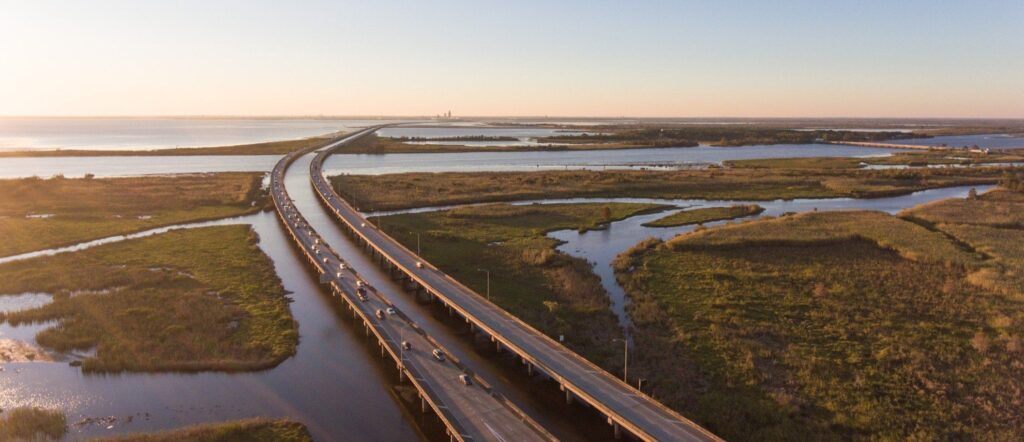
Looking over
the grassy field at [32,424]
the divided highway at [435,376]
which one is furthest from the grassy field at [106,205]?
the grassy field at [32,424]

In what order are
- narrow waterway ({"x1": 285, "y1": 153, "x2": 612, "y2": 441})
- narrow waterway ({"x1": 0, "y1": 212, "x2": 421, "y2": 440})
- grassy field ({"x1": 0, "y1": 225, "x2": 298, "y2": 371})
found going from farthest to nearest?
1. grassy field ({"x1": 0, "y1": 225, "x2": 298, "y2": 371})
2. narrow waterway ({"x1": 0, "y1": 212, "x2": 421, "y2": 440})
3. narrow waterway ({"x1": 285, "y1": 153, "x2": 612, "y2": 441})

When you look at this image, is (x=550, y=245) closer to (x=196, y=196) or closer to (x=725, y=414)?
(x=725, y=414)

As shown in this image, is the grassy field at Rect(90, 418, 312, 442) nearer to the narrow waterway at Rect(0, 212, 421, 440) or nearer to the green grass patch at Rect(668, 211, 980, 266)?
the narrow waterway at Rect(0, 212, 421, 440)

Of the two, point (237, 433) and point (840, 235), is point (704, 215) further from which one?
point (237, 433)

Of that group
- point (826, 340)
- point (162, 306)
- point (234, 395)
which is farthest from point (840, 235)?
point (162, 306)

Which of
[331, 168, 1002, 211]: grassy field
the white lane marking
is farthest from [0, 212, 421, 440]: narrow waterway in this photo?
[331, 168, 1002, 211]: grassy field
